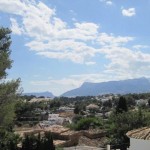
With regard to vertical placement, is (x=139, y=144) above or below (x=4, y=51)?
below

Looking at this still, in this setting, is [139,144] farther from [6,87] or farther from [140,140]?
[6,87]

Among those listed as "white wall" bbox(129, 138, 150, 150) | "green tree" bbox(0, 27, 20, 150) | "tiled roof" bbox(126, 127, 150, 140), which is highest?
"green tree" bbox(0, 27, 20, 150)

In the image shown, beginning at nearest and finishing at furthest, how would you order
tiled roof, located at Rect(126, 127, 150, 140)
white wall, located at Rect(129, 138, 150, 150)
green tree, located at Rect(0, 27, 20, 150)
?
white wall, located at Rect(129, 138, 150, 150) < tiled roof, located at Rect(126, 127, 150, 140) < green tree, located at Rect(0, 27, 20, 150)

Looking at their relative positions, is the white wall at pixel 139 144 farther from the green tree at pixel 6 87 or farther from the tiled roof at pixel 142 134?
the green tree at pixel 6 87

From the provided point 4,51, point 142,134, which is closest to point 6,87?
point 4,51

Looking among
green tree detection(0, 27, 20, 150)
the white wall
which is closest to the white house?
the white wall

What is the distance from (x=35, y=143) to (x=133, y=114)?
11072 millimetres

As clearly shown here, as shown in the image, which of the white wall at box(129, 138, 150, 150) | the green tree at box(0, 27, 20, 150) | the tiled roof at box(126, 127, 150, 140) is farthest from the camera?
the green tree at box(0, 27, 20, 150)

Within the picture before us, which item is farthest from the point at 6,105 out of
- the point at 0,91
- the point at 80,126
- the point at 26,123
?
the point at 26,123

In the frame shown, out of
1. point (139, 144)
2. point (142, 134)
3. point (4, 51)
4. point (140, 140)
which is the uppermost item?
point (4, 51)

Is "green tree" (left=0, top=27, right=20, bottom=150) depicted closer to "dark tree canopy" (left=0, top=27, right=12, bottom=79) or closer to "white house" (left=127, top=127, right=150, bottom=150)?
"dark tree canopy" (left=0, top=27, right=12, bottom=79)

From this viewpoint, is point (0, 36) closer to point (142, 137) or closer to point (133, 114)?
point (142, 137)

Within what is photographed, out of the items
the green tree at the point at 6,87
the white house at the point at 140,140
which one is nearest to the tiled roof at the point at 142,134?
the white house at the point at 140,140

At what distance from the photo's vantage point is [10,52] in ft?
68.5
